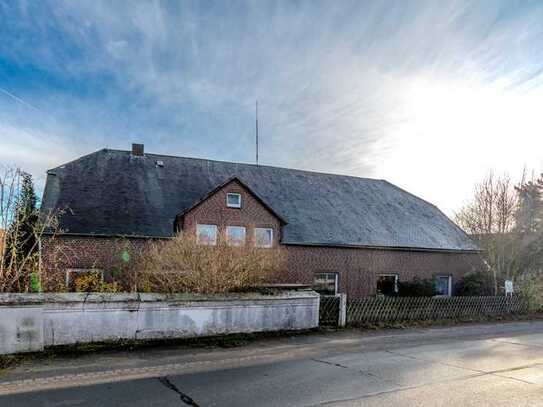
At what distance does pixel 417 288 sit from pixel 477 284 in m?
3.39

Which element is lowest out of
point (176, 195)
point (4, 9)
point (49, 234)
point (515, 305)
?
point (515, 305)

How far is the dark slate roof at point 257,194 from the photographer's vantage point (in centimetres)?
2039

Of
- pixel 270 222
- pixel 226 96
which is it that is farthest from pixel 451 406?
pixel 270 222

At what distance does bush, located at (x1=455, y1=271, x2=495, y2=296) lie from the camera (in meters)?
23.1

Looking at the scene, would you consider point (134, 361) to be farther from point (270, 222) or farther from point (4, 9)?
point (270, 222)

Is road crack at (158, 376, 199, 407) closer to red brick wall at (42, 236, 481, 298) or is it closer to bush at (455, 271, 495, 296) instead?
red brick wall at (42, 236, 481, 298)

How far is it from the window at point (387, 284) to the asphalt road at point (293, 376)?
45.7 feet

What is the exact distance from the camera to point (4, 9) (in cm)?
977

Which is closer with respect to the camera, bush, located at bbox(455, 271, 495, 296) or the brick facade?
the brick facade

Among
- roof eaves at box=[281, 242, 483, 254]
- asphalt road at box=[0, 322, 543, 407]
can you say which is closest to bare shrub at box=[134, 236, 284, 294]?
asphalt road at box=[0, 322, 543, 407]

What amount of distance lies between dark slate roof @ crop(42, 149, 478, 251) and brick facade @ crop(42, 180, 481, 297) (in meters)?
0.53

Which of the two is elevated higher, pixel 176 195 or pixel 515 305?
pixel 176 195

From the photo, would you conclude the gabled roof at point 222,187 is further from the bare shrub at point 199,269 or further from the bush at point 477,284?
the bush at point 477,284

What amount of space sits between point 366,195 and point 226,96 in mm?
14178
